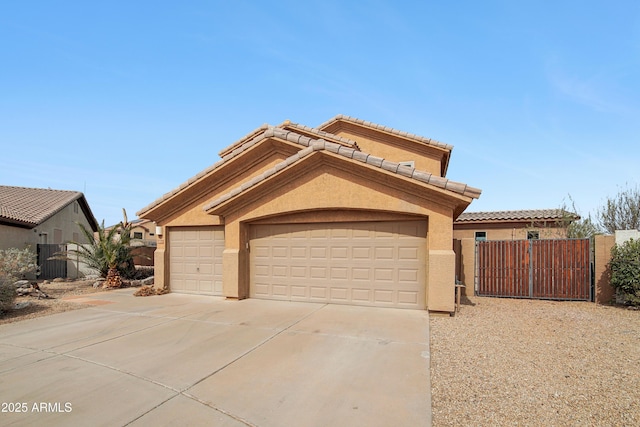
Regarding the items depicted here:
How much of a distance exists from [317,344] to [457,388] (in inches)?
102

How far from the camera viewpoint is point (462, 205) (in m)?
→ 8.88

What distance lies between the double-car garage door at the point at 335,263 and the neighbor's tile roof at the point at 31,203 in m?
14.4

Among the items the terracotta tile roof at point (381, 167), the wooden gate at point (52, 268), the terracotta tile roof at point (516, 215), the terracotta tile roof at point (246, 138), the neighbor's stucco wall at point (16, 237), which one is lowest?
the wooden gate at point (52, 268)

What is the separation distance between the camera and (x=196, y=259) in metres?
12.3

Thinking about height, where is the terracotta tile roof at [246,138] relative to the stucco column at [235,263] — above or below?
above

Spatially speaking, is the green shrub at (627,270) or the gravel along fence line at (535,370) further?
the green shrub at (627,270)

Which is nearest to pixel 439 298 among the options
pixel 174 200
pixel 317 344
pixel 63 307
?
pixel 317 344

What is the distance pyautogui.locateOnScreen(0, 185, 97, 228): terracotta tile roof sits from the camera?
738 inches

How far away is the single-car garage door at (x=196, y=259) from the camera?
1189 centimetres

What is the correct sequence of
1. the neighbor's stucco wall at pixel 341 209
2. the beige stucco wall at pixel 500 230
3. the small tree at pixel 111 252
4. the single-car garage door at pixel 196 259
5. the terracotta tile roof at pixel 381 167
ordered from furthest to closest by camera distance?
1. the beige stucco wall at pixel 500 230
2. the small tree at pixel 111 252
3. the single-car garage door at pixel 196 259
4. the neighbor's stucco wall at pixel 341 209
5. the terracotta tile roof at pixel 381 167

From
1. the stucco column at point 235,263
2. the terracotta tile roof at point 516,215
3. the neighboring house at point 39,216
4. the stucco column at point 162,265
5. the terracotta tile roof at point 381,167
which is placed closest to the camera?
the terracotta tile roof at point 381,167

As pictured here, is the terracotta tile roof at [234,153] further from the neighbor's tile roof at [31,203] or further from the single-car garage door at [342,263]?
the neighbor's tile roof at [31,203]

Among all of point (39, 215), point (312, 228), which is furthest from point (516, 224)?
point (39, 215)

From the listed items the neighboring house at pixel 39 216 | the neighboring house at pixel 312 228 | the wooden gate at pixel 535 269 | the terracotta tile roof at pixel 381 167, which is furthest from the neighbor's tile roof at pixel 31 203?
the wooden gate at pixel 535 269
